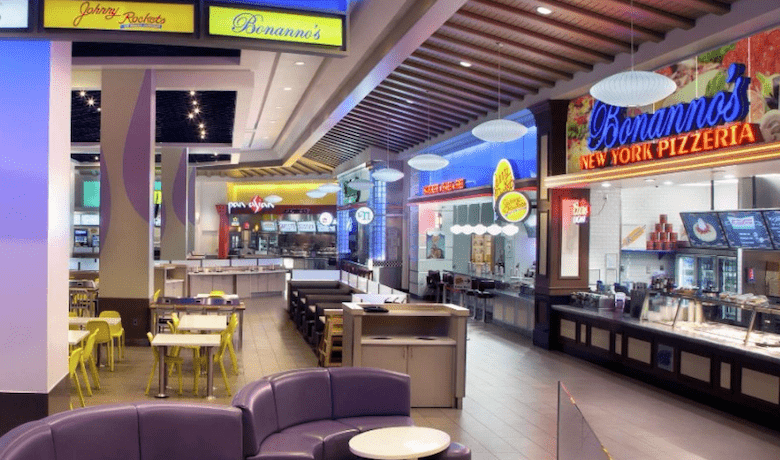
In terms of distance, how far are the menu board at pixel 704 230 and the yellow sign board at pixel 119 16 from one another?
910 cm

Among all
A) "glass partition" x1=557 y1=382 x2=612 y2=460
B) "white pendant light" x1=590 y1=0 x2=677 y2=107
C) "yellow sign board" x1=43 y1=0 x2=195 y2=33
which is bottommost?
"glass partition" x1=557 y1=382 x2=612 y2=460

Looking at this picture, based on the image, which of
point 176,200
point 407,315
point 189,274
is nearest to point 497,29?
point 407,315

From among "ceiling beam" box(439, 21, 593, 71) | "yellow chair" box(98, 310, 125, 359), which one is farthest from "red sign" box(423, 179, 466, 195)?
"yellow chair" box(98, 310, 125, 359)

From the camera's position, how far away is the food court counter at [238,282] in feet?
64.6

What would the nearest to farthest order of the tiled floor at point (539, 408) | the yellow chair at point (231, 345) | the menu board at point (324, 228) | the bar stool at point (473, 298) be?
the tiled floor at point (539, 408)
the yellow chair at point (231, 345)
the bar stool at point (473, 298)
the menu board at point (324, 228)

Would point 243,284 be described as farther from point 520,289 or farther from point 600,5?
point 600,5

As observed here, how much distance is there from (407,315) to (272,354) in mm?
3940

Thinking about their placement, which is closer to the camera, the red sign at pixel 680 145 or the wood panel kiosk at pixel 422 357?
the red sign at pixel 680 145

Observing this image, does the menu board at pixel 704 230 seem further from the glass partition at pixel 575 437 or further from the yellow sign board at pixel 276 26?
the glass partition at pixel 575 437

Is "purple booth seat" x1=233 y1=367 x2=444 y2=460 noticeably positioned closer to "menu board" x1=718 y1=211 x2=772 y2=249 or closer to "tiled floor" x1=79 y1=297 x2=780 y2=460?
"tiled floor" x1=79 y1=297 x2=780 y2=460

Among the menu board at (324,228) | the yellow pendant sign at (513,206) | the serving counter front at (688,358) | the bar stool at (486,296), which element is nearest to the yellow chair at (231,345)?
the serving counter front at (688,358)

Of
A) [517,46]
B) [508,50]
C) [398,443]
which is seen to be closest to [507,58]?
[508,50]

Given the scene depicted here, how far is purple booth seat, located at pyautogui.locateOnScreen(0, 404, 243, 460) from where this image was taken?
4059 millimetres

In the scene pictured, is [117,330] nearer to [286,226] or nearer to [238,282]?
[238,282]
